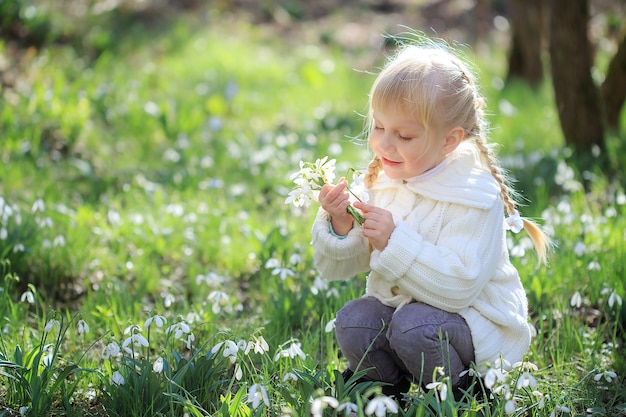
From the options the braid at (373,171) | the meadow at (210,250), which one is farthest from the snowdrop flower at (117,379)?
the braid at (373,171)

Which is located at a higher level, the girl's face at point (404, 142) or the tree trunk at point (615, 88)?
the girl's face at point (404, 142)

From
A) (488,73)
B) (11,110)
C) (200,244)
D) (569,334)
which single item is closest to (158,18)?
(488,73)

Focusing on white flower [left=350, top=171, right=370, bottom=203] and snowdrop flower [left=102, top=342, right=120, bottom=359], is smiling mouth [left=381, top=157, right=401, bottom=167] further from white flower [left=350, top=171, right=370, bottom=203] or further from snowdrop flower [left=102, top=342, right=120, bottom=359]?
snowdrop flower [left=102, top=342, right=120, bottom=359]

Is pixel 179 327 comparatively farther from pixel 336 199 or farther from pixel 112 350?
pixel 336 199

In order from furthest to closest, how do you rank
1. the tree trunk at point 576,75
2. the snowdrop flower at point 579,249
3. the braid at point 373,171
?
the tree trunk at point 576,75 → the snowdrop flower at point 579,249 → the braid at point 373,171

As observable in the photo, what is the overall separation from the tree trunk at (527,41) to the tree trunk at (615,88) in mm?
1738

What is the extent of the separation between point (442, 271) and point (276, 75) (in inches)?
226

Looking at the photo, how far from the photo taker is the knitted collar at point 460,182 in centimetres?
235

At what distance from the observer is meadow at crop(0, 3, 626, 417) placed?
2375mm

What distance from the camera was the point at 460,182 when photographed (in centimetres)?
239

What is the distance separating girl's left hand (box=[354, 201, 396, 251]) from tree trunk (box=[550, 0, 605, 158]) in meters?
3.05

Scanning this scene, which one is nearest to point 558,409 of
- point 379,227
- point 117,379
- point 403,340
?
point 403,340

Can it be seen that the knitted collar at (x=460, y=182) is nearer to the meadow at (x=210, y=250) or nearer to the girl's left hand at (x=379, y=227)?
the girl's left hand at (x=379, y=227)

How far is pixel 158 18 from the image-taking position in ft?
31.1
